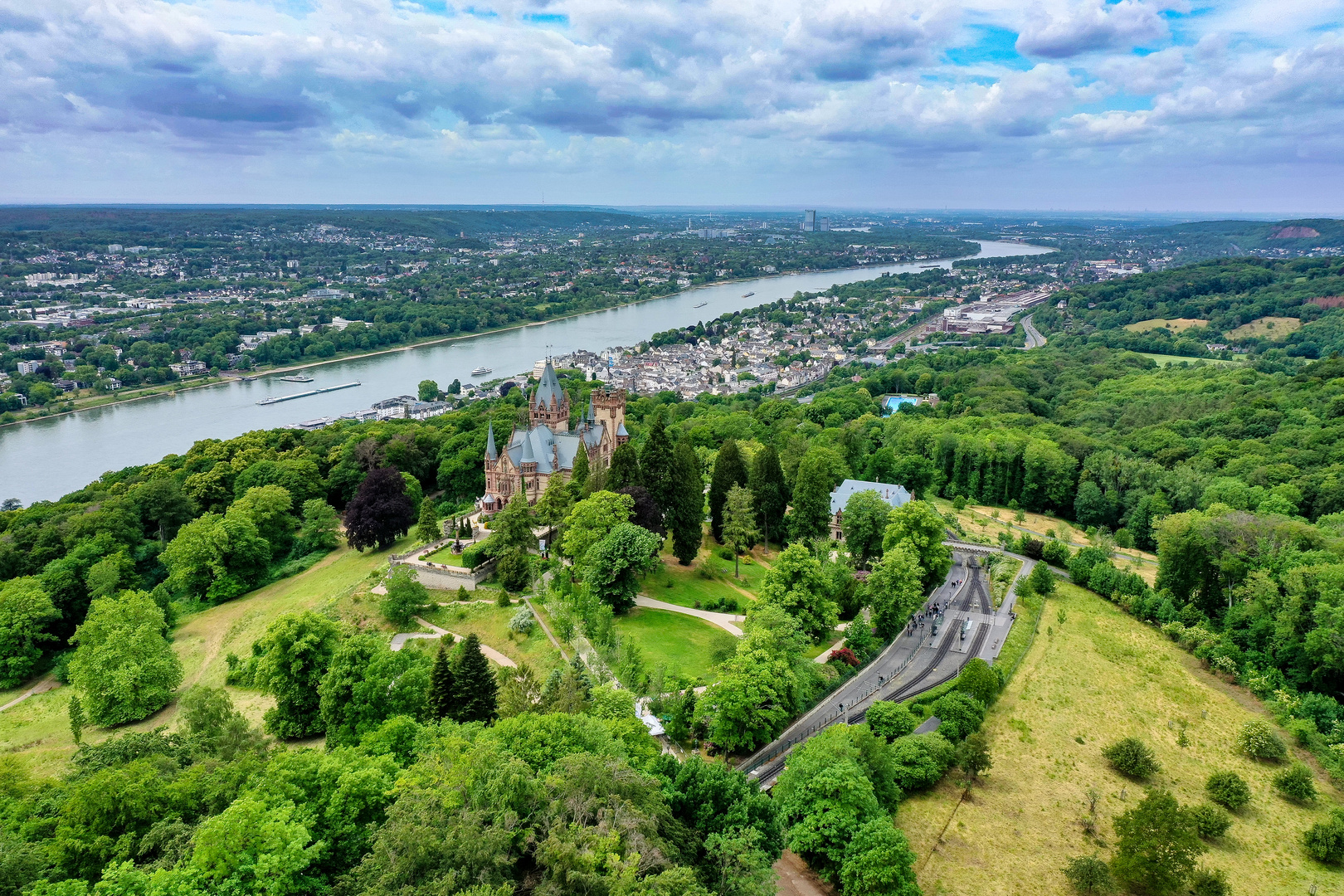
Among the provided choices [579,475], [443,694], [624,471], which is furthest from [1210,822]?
[579,475]

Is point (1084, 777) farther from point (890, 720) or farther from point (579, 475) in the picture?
point (579, 475)

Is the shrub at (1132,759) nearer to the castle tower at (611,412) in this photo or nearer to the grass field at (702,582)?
the grass field at (702,582)

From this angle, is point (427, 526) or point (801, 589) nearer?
point (801, 589)

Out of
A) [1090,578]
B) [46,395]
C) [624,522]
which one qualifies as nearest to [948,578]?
[1090,578]

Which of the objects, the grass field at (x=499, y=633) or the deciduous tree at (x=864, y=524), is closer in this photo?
the grass field at (x=499, y=633)

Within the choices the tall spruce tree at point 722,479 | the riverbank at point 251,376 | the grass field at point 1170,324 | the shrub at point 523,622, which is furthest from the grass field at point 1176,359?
the riverbank at point 251,376

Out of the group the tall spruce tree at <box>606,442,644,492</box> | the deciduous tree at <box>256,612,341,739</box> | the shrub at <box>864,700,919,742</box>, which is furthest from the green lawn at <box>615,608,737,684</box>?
the deciduous tree at <box>256,612,341,739</box>
